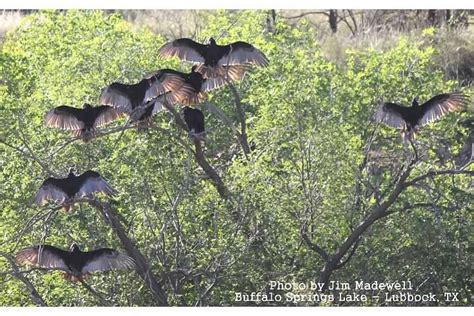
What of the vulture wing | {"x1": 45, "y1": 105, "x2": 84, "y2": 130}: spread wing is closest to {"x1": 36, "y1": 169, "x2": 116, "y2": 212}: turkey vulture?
{"x1": 45, "y1": 105, "x2": 84, "y2": 130}: spread wing

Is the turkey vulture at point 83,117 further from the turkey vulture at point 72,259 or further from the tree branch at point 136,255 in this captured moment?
the turkey vulture at point 72,259

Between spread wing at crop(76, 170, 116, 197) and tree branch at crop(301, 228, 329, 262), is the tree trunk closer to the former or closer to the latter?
tree branch at crop(301, 228, 329, 262)

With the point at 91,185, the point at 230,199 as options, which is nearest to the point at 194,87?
the point at 230,199

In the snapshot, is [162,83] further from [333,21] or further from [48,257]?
[333,21]

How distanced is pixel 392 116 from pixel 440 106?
0.39 metres

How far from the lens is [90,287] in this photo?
1098cm

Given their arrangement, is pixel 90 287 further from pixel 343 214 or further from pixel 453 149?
pixel 453 149

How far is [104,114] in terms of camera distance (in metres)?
10.5

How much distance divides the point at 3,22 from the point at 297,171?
11568 mm

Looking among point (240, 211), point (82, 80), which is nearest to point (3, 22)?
point (82, 80)

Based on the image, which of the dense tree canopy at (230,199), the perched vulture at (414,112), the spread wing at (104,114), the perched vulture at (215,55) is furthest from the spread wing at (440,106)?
the spread wing at (104,114)

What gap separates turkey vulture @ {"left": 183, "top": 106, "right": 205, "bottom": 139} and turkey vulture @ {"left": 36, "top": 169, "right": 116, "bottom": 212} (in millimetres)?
1008

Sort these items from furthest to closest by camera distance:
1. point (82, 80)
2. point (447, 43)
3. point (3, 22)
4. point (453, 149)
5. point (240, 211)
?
point (3, 22) < point (447, 43) < point (453, 149) < point (82, 80) < point (240, 211)

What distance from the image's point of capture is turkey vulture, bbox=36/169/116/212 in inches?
389
